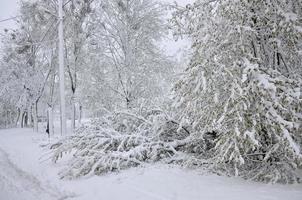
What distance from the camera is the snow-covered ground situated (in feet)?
19.7

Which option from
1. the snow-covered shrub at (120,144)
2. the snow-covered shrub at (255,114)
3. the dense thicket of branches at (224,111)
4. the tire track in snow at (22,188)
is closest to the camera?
the snow-covered shrub at (255,114)

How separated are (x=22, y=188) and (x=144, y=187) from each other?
2832 millimetres

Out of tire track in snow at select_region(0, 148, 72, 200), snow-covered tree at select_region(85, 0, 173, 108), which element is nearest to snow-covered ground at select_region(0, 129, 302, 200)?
tire track in snow at select_region(0, 148, 72, 200)

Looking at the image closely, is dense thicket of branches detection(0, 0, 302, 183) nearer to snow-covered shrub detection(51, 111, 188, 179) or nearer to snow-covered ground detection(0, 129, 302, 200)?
snow-covered shrub detection(51, 111, 188, 179)

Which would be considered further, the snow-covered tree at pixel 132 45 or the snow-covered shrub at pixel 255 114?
the snow-covered tree at pixel 132 45

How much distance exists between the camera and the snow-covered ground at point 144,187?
19.7 ft

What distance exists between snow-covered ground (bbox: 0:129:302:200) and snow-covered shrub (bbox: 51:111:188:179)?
384mm

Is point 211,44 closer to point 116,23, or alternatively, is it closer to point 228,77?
point 228,77

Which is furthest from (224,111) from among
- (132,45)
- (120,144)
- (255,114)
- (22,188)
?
(132,45)

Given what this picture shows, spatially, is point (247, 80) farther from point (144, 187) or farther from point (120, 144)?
point (120, 144)

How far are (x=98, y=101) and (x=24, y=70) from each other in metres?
10.4

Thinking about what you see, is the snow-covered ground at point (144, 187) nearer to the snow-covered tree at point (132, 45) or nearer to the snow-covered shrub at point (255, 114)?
the snow-covered shrub at point (255, 114)

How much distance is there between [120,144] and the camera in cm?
889

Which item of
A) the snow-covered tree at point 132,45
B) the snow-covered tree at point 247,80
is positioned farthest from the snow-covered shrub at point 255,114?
the snow-covered tree at point 132,45
